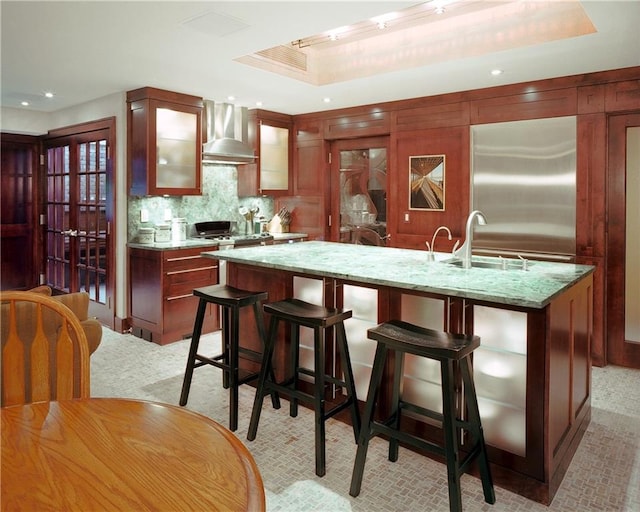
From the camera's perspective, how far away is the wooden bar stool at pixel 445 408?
2.01 meters

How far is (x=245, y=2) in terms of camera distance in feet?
8.69

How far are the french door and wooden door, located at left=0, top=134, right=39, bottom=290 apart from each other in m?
0.26

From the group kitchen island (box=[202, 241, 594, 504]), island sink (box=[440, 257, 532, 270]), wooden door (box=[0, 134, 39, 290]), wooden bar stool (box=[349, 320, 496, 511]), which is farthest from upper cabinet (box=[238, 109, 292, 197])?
wooden bar stool (box=[349, 320, 496, 511])

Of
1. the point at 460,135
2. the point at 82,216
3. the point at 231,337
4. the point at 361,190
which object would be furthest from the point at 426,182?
the point at 82,216

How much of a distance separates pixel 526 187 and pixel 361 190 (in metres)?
1.93

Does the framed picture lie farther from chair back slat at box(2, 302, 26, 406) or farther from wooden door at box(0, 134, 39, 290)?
wooden door at box(0, 134, 39, 290)

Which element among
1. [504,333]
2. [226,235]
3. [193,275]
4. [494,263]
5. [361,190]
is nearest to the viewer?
[504,333]

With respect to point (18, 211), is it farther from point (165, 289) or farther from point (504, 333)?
point (504, 333)

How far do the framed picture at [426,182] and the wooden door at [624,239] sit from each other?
146 centimetres

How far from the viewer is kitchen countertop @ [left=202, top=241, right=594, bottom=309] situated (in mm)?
2172

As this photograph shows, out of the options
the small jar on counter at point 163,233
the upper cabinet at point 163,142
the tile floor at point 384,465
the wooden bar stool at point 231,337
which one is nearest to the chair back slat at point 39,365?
the tile floor at point 384,465

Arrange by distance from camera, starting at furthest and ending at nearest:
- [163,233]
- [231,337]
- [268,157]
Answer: [268,157] → [163,233] → [231,337]

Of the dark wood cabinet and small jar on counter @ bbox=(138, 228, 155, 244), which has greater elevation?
small jar on counter @ bbox=(138, 228, 155, 244)

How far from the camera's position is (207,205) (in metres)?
5.79
